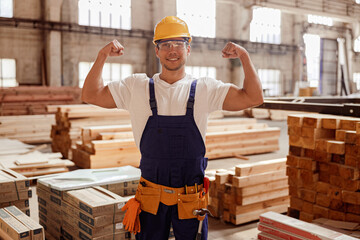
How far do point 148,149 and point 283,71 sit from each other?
23805mm

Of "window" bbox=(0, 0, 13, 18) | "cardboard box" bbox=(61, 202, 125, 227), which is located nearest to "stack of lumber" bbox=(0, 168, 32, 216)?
"cardboard box" bbox=(61, 202, 125, 227)

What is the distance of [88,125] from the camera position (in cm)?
939

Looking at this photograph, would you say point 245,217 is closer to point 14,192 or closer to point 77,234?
point 77,234

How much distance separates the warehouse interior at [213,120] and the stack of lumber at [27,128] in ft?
0.10

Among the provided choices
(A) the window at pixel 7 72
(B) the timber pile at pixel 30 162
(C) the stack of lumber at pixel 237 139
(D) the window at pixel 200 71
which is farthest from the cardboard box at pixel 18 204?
(D) the window at pixel 200 71

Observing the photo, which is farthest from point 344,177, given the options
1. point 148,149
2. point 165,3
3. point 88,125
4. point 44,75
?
point 165,3

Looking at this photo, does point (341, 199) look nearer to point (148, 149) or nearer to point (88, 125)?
point (148, 149)

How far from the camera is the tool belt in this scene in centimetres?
252

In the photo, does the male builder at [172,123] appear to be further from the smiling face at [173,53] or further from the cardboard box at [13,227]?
the cardboard box at [13,227]

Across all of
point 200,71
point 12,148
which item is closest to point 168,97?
point 12,148

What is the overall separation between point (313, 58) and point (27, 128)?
20.5 metres

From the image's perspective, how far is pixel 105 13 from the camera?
18.5m

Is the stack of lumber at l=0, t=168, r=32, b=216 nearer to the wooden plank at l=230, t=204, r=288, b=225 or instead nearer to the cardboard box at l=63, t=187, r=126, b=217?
the cardboard box at l=63, t=187, r=126, b=217

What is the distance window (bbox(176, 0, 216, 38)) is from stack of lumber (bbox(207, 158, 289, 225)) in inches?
628
